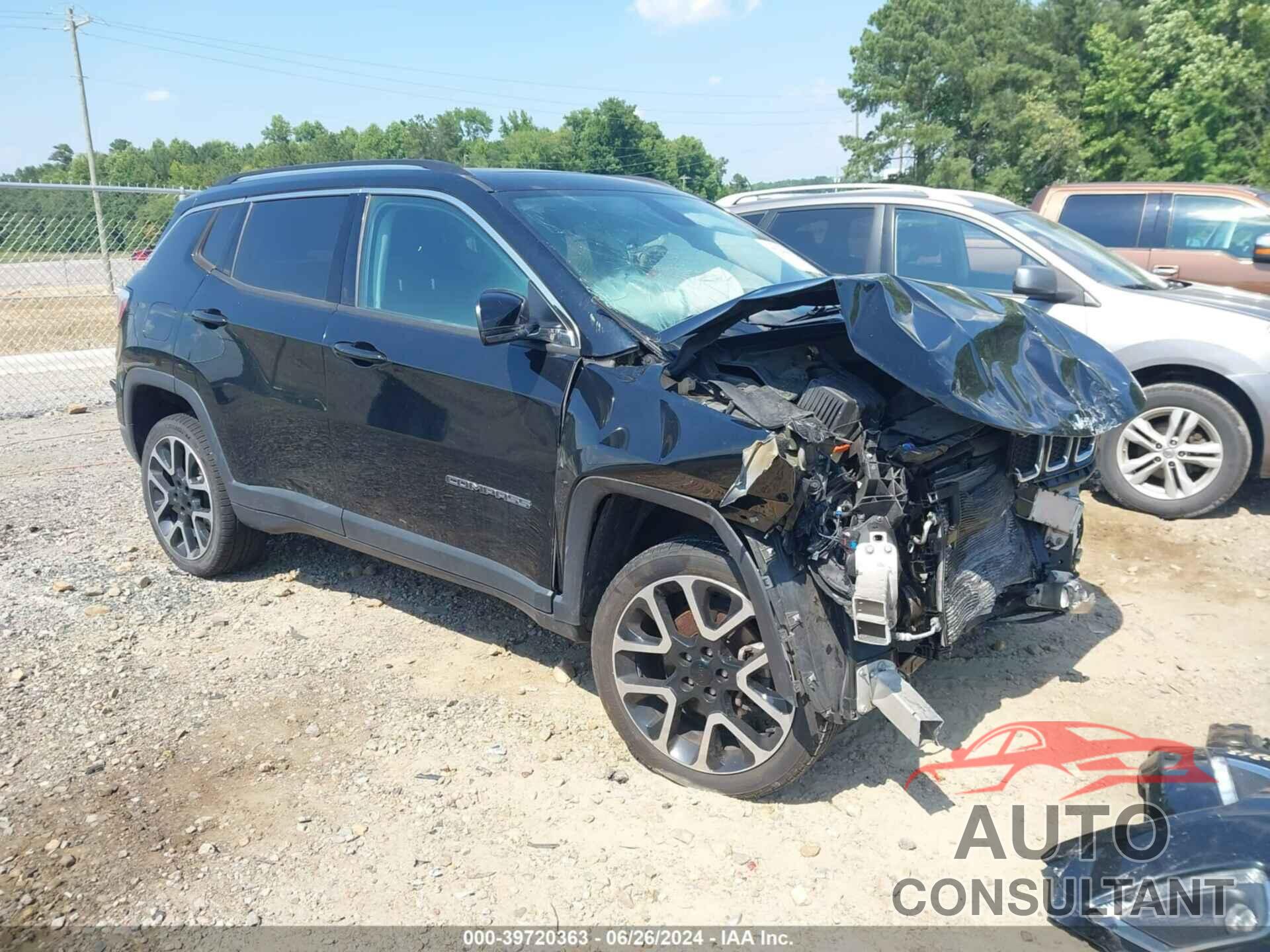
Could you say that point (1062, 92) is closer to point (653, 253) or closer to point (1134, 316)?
point (1134, 316)

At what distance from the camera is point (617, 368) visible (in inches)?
128

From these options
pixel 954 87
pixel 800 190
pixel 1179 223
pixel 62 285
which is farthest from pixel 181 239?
pixel 954 87

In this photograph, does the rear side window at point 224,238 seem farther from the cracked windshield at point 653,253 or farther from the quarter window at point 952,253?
the quarter window at point 952,253

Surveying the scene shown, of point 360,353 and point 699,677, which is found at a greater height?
point 360,353

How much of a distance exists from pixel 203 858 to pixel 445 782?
79 centimetres

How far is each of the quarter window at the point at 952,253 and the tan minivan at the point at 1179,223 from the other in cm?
295

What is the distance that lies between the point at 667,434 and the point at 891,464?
28.1 inches

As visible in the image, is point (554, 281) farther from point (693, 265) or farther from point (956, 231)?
point (956, 231)

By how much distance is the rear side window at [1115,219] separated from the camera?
887 centimetres

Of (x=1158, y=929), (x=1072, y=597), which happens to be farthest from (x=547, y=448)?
(x=1158, y=929)

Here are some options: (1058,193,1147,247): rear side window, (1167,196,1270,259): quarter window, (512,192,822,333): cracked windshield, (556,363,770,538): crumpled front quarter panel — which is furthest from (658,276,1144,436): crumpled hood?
(1167,196,1270,259): quarter window

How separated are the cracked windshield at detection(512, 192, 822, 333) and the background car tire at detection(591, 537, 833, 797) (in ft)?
2.83

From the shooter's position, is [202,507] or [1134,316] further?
[1134,316]

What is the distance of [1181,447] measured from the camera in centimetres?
586
